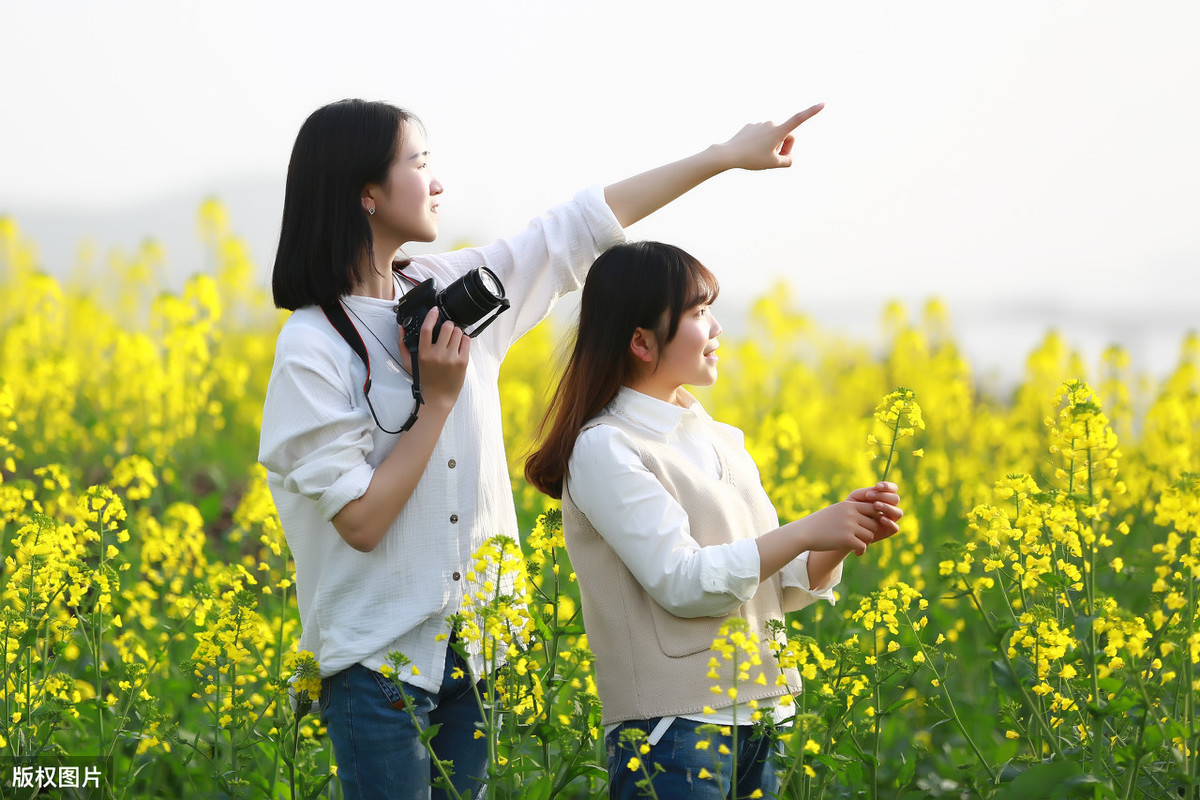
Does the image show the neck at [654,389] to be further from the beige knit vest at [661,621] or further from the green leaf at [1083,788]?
the green leaf at [1083,788]

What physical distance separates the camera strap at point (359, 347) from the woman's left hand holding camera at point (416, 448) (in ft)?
0.06

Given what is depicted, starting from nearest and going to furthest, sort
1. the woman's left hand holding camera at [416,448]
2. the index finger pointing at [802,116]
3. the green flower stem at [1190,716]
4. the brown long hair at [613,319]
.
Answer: the green flower stem at [1190,716]
the woman's left hand holding camera at [416,448]
the brown long hair at [613,319]
the index finger pointing at [802,116]

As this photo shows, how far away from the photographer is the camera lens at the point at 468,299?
204 centimetres

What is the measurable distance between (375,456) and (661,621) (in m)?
0.61

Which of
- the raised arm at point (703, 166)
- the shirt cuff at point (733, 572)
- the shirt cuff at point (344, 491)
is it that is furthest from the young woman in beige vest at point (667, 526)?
the shirt cuff at point (344, 491)

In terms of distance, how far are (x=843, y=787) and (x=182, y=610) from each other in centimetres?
182

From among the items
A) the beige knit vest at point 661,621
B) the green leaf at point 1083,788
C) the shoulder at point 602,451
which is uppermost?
the shoulder at point 602,451

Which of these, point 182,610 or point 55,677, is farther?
point 182,610

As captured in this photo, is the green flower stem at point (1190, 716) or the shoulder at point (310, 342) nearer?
the green flower stem at point (1190, 716)

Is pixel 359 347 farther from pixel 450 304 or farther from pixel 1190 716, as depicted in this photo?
pixel 1190 716

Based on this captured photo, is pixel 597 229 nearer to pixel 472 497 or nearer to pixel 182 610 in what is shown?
pixel 472 497

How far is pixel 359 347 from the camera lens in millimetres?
2094

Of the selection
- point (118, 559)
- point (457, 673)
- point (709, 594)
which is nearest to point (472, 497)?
point (457, 673)

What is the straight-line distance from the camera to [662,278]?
84.0 inches
